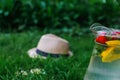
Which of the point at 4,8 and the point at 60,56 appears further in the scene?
the point at 4,8

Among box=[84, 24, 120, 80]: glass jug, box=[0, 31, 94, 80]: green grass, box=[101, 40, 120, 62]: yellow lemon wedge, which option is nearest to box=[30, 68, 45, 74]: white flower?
box=[0, 31, 94, 80]: green grass

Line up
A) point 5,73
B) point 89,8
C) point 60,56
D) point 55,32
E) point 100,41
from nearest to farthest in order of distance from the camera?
point 100,41
point 5,73
point 60,56
point 55,32
point 89,8

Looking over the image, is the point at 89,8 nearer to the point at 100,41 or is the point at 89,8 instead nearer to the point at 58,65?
the point at 58,65

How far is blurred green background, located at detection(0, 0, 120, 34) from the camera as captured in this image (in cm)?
457

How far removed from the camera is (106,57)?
6.89ft

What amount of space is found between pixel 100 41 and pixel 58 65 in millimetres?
790

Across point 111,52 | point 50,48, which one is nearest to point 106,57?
point 111,52

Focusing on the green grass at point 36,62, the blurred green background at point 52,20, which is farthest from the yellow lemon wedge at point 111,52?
the blurred green background at point 52,20

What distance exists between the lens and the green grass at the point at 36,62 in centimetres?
268

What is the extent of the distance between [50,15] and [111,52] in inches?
98.7

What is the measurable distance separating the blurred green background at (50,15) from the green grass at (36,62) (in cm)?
55

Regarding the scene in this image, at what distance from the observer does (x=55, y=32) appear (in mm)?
4387

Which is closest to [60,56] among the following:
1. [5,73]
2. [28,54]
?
[28,54]

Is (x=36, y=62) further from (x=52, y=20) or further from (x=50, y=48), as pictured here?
(x=52, y=20)
